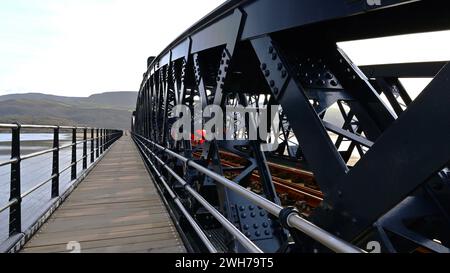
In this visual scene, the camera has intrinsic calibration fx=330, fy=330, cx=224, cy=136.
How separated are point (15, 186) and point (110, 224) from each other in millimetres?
1487

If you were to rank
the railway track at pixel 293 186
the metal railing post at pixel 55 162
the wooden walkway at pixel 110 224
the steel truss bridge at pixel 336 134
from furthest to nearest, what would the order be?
the railway track at pixel 293 186
the metal railing post at pixel 55 162
the wooden walkway at pixel 110 224
the steel truss bridge at pixel 336 134

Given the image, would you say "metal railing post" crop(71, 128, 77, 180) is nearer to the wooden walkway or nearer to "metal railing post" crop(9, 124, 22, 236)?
the wooden walkway

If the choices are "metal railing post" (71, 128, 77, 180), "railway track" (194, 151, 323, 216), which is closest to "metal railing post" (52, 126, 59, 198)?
"metal railing post" (71, 128, 77, 180)

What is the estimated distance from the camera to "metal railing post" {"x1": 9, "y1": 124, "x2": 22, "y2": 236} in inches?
155

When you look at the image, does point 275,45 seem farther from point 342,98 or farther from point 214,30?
point 214,30

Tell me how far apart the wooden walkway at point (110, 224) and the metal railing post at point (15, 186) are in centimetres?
28

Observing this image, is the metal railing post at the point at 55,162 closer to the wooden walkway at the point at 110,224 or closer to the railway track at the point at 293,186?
the wooden walkway at the point at 110,224

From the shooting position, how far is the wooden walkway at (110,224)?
4.14 metres

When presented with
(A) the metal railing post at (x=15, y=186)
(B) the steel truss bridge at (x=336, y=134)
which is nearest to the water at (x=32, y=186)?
(A) the metal railing post at (x=15, y=186)

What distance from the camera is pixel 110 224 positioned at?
504 centimetres

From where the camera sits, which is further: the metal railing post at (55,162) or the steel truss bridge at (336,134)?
the metal railing post at (55,162)

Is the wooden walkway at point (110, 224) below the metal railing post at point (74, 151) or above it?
below
